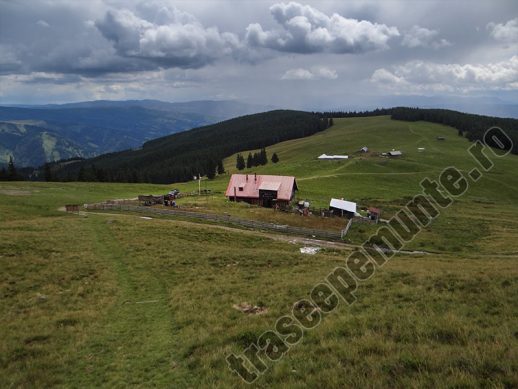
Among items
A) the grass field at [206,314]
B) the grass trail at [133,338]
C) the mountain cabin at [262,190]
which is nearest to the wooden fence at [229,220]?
the grass field at [206,314]

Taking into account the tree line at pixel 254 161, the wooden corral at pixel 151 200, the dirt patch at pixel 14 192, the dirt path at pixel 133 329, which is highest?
the dirt path at pixel 133 329

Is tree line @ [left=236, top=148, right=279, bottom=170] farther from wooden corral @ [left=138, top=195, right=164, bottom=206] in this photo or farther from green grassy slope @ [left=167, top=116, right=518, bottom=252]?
wooden corral @ [left=138, top=195, right=164, bottom=206]

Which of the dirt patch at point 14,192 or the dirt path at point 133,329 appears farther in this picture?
the dirt patch at point 14,192

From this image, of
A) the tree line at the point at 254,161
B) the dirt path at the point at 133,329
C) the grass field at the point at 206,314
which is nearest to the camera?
the grass field at the point at 206,314

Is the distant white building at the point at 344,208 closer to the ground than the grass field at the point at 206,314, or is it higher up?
closer to the ground

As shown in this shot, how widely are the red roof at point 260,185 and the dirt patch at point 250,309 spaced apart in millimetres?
49890

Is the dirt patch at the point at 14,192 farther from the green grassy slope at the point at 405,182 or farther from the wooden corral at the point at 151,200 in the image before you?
the green grassy slope at the point at 405,182

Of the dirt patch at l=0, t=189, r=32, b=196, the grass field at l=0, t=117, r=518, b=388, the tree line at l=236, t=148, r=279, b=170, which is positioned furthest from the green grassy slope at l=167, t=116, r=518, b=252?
the dirt patch at l=0, t=189, r=32, b=196

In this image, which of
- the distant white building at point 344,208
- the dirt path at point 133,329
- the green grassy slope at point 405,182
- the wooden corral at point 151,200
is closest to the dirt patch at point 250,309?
the dirt path at point 133,329

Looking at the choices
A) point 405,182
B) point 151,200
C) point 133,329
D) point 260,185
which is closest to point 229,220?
point 151,200

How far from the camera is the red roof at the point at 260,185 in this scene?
2702 inches

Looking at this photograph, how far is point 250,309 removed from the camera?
57.0 ft

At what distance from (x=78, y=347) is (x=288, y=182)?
191 ft

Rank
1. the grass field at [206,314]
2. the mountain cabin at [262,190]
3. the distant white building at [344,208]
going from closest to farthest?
the grass field at [206,314] < the distant white building at [344,208] < the mountain cabin at [262,190]
